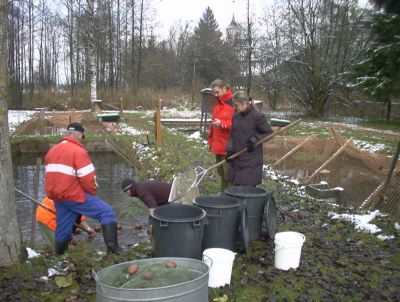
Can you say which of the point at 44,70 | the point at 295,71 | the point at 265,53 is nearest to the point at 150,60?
the point at 44,70

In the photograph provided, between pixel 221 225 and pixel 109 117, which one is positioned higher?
pixel 109 117

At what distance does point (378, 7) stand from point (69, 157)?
8253 millimetres

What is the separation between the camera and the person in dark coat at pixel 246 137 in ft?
19.5

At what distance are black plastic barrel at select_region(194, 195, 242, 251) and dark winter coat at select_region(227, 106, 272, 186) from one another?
111 cm

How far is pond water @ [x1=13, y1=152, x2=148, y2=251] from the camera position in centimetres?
718

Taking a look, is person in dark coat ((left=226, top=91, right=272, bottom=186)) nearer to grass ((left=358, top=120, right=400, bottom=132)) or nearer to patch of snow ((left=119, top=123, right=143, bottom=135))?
patch of snow ((left=119, top=123, right=143, bottom=135))

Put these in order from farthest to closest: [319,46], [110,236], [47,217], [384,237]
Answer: [319,46] < [47,217] < [384,237] < [110,236]

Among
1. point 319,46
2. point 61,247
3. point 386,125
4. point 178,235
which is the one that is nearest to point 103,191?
point 61,247

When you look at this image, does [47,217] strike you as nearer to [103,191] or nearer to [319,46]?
[103,191]

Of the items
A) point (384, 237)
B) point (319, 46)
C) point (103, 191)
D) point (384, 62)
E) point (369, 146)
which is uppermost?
point (319, 46)

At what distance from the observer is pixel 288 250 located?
477cm

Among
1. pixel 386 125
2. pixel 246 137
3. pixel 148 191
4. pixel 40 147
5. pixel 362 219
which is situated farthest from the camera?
pixel 386 125

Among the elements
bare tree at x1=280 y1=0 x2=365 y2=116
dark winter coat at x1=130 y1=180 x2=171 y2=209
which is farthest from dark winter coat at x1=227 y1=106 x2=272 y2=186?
bare tree at x1=280 y1=0 x2=365 y2=116

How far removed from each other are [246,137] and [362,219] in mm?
2266
